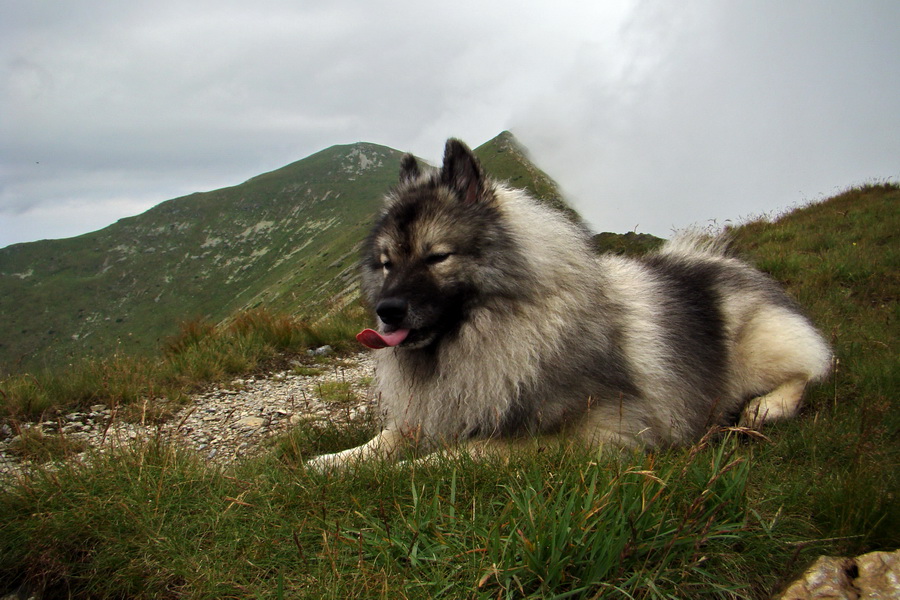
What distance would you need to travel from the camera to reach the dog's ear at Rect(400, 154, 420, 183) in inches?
160

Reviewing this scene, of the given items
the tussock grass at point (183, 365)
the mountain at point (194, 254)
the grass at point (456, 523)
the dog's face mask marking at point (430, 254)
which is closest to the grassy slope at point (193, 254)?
the mountain at point (194, 254)

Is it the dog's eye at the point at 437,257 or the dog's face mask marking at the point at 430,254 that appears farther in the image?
the dog's eye at the point at 437,257

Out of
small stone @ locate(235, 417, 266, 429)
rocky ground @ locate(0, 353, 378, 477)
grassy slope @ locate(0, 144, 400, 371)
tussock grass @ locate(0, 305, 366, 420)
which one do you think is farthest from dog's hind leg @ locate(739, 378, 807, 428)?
grassy slope @ locate(0, 144, 400, 371)

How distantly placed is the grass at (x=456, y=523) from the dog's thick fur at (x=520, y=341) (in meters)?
0.44

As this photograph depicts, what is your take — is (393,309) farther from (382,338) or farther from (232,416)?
(232,416)

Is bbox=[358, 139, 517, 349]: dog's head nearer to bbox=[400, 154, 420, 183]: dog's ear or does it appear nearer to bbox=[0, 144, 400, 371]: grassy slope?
bbox=[400, 154, 420, 183]: dog's ear

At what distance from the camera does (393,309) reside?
10.4ft

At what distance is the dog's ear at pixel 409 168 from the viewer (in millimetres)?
4062

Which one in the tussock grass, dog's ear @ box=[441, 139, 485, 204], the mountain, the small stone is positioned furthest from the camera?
the mountain

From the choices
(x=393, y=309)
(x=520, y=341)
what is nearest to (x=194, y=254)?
(x=393, y=309)

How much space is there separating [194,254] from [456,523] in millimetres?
159130

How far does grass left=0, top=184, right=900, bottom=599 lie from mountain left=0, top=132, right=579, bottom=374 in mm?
83640

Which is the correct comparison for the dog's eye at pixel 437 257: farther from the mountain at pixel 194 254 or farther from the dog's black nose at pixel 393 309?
the mountain at pixel 194 254

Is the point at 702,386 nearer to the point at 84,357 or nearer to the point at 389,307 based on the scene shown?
the point at 389,307
